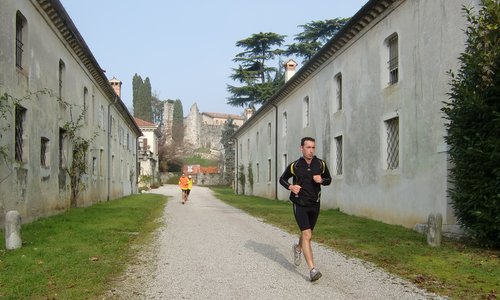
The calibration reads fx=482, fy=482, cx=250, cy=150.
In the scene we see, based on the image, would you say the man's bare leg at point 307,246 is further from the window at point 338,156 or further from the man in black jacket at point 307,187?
the window at point 338,156

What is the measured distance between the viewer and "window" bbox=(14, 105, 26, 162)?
473 inches

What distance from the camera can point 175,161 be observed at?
79875 millimetres

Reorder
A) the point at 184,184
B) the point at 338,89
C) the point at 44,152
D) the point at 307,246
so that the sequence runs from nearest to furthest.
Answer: the point at 307,246
the point at 44,152
the point at 338,89
the point at 184,184

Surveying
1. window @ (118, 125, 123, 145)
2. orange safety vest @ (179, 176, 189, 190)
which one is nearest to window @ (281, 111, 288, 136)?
orange safety vest @ (179, 176, 189, 190)

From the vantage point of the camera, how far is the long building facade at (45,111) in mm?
11117

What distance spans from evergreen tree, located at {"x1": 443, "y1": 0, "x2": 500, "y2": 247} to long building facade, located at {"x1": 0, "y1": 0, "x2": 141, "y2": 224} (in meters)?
9.30

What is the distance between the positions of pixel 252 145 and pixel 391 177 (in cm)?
2614

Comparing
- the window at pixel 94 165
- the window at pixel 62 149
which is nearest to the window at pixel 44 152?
the window at pixel 62 149

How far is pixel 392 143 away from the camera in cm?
1418

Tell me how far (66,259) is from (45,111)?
8339 mm

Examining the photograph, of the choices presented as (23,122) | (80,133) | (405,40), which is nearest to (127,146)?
(80,133)

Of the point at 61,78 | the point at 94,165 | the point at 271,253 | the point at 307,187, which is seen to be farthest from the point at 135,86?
the point at 307,187

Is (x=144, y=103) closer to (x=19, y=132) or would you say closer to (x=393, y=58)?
(x=19, y=132)

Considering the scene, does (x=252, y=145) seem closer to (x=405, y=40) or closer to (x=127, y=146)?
(x=127, y=146)
